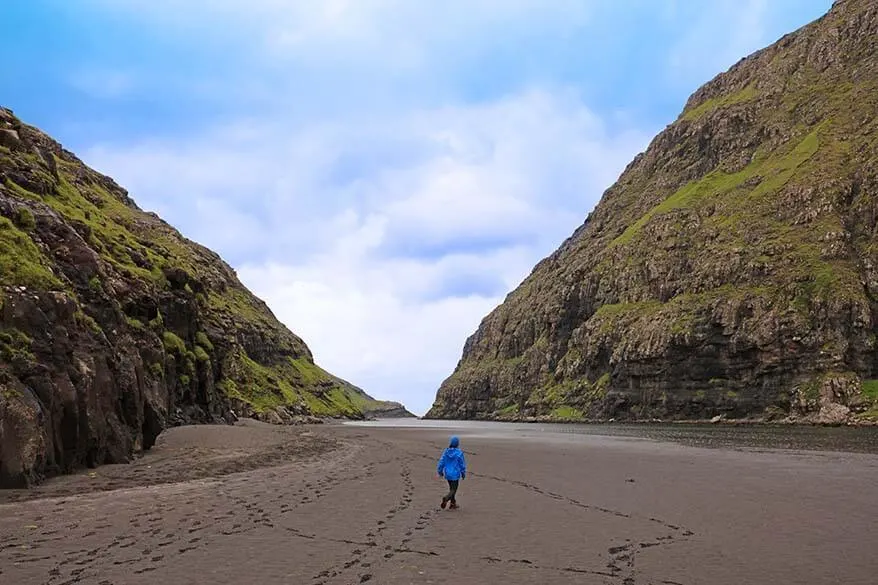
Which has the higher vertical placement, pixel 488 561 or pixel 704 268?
pixel 704 268

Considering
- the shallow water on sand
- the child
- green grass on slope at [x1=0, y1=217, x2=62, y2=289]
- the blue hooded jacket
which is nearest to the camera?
the child

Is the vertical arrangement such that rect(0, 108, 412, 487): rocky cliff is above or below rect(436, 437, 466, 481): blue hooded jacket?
above

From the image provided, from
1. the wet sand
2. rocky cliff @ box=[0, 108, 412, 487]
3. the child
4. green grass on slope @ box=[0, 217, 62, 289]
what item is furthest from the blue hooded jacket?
green grass on slope @ box=[0, 217, 62, 289]

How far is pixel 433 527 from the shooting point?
2080 cm

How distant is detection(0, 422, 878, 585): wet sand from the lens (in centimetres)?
1492

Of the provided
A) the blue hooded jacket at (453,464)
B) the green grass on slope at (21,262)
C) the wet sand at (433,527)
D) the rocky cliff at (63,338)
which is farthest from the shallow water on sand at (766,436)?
the green grass on slope at (21,262)

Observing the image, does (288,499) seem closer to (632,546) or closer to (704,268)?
(632,546)

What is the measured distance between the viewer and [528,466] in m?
43.0

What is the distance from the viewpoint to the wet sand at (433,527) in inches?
587

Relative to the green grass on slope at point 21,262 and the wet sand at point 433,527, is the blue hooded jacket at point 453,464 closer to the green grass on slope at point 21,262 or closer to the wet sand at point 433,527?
the wet sand at point 433,527

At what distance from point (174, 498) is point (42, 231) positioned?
24.3 metres

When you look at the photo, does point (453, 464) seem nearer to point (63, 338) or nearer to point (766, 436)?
point (63, 338)

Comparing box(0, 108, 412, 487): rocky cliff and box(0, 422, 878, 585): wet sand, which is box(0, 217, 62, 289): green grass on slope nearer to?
box(0, 108, 412, 487): rocky cliff

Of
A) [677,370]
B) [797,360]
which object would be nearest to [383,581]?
[797,360]
